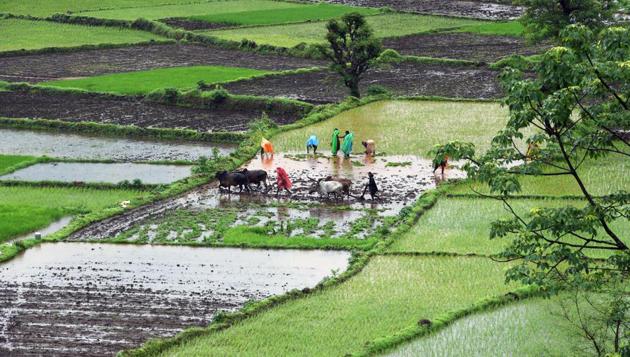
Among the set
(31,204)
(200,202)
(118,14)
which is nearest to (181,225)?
(200,202)

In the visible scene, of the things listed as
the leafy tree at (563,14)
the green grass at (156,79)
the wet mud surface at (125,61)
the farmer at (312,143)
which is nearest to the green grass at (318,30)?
the wet mud surface at (125,61)

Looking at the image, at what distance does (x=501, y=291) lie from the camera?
14258 mm

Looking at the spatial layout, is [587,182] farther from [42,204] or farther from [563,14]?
[42,204]

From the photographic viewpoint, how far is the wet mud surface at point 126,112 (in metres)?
25.9

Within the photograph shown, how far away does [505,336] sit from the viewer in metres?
12.8

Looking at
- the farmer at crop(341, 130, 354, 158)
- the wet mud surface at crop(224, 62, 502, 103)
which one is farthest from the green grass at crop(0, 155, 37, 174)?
the wet mud surface at crop(224, 62, 502, 103)

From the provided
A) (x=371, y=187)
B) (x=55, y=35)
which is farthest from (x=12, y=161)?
(x=55, y=35)

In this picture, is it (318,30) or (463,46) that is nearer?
(463,46)

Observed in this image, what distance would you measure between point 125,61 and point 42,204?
14.0m

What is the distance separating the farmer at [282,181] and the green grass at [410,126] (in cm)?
296

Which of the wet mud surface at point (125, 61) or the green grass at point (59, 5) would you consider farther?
the green grass at point (59, 5)

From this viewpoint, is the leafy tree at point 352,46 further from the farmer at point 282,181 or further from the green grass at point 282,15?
the green grass at point 282,15

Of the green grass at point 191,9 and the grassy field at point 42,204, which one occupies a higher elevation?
the green grass at point 191,9

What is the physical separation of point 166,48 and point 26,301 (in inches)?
855
